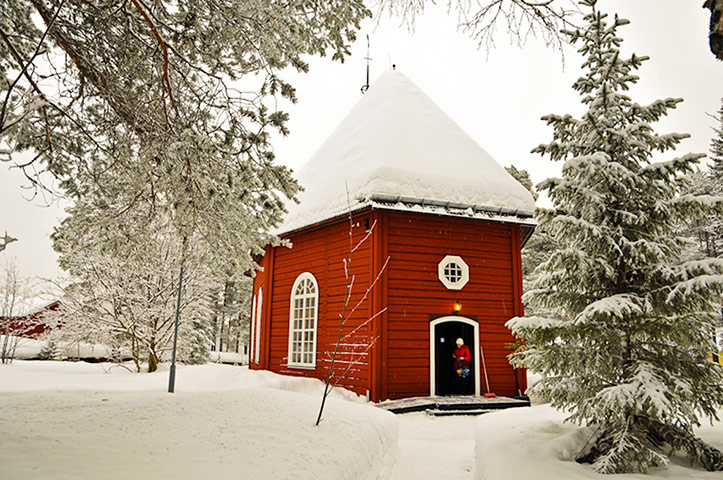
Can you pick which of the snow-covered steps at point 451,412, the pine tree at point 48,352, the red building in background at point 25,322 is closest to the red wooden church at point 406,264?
the snow-covered steps at point 451,412

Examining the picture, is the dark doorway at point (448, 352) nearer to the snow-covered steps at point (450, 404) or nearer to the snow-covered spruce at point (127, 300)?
the snow-covered steps at point (450, 404)

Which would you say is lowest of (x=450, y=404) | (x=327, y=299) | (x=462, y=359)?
(x=450, y=404)

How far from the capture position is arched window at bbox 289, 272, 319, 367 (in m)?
11.5

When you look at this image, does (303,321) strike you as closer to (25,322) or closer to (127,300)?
(127,300)

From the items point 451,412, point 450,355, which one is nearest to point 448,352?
point 450,355

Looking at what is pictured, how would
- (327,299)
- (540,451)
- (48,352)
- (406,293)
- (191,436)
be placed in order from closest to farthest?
(191,436) → (540,451) → (406,293) → (327,299) → (48,352)

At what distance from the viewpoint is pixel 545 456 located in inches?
163

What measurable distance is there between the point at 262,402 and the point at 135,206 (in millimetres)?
2956

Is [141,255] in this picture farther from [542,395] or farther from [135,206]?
[542,395]

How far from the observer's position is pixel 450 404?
8.93 meters

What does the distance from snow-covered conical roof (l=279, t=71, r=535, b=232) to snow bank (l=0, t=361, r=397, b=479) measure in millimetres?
5039

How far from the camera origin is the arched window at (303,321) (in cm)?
1148

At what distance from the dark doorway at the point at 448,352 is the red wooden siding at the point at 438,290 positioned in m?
0.78

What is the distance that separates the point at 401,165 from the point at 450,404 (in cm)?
532
